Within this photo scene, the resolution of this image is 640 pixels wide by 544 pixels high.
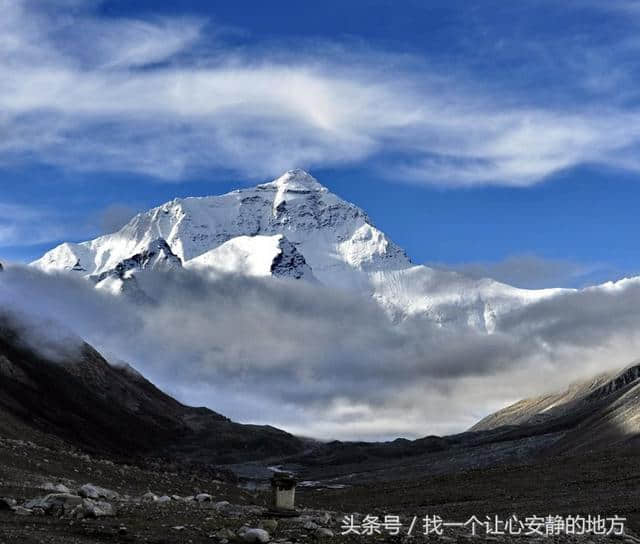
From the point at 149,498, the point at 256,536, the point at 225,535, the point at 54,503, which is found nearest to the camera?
the point at 256,536

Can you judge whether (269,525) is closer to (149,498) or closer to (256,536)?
(256,536)

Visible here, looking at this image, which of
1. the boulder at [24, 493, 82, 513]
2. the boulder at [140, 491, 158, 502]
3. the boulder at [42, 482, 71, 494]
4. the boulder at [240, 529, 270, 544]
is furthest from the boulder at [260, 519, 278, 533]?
the boulder at [42, 482, 71, 494]

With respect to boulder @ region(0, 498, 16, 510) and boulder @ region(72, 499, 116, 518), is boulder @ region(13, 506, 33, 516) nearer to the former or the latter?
boulder @ region(0, 498, 16, 510)

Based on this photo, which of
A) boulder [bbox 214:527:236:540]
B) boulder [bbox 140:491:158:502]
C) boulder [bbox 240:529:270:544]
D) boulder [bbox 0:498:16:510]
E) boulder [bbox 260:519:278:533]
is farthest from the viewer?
boulder [bbox 140:491:158:502]

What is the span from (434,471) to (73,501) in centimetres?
16135

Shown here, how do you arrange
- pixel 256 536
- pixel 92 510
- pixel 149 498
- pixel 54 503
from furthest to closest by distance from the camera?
1. pixel 149 498
2. pixel 54 503
3. pixel 92 510
4. pixel 256 536

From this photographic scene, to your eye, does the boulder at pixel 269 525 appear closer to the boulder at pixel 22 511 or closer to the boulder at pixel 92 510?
the boulder at pixel 92 510

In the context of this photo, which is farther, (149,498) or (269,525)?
(149,498)

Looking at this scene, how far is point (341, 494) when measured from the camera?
375 feet

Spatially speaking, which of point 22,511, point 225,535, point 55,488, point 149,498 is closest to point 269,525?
point 225,535

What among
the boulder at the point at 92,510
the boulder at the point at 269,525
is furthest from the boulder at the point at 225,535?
the boulder at the point at 92,510

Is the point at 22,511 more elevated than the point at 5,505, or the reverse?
the point at 5,505

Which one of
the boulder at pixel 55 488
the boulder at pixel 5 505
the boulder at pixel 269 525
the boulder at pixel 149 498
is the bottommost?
the boulder at pixel 269 525

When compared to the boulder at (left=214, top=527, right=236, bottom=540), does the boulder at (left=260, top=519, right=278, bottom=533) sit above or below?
above
